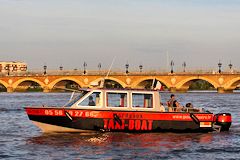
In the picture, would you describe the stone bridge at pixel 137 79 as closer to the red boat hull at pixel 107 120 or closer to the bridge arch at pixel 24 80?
the bridge arch at pixel 24 80

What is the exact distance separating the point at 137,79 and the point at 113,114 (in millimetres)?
108948

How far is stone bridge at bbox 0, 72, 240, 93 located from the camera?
5059 inches

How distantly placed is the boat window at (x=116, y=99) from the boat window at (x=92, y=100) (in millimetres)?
546

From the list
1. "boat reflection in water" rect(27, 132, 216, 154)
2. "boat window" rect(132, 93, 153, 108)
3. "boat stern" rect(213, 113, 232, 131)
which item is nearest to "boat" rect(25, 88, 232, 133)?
"boat window" rect(132, 93, 153, 108)

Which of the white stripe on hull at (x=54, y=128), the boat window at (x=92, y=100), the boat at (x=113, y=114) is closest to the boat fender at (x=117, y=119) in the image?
the boat at (x=113, y=114)

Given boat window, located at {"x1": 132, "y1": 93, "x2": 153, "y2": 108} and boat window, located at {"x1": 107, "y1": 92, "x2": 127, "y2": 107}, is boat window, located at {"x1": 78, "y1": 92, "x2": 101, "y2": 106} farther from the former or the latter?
boat window, located at {"x1": 132, "y1": 93, "x2": 153, "y2": 108}

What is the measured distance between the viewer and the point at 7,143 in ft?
91.3

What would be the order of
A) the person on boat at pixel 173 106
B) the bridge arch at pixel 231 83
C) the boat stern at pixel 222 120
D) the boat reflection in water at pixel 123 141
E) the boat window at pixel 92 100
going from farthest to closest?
1. the bridge arch at pixel 231 83
2. the boat stern at pixel 222 120
3. the person on boat at pixel 173 106
4. the boat window at pixel 92 100
5. the boat reflection in water at pixel 123 141

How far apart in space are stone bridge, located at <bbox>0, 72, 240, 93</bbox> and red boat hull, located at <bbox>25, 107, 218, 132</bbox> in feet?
271

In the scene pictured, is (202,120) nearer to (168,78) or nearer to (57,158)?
(57,158)

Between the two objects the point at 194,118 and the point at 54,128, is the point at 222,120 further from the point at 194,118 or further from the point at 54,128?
the point at 54,128

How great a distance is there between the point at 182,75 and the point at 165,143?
352 feet

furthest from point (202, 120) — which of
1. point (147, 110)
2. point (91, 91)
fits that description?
point (91, 91)

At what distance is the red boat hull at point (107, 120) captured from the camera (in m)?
29.4
